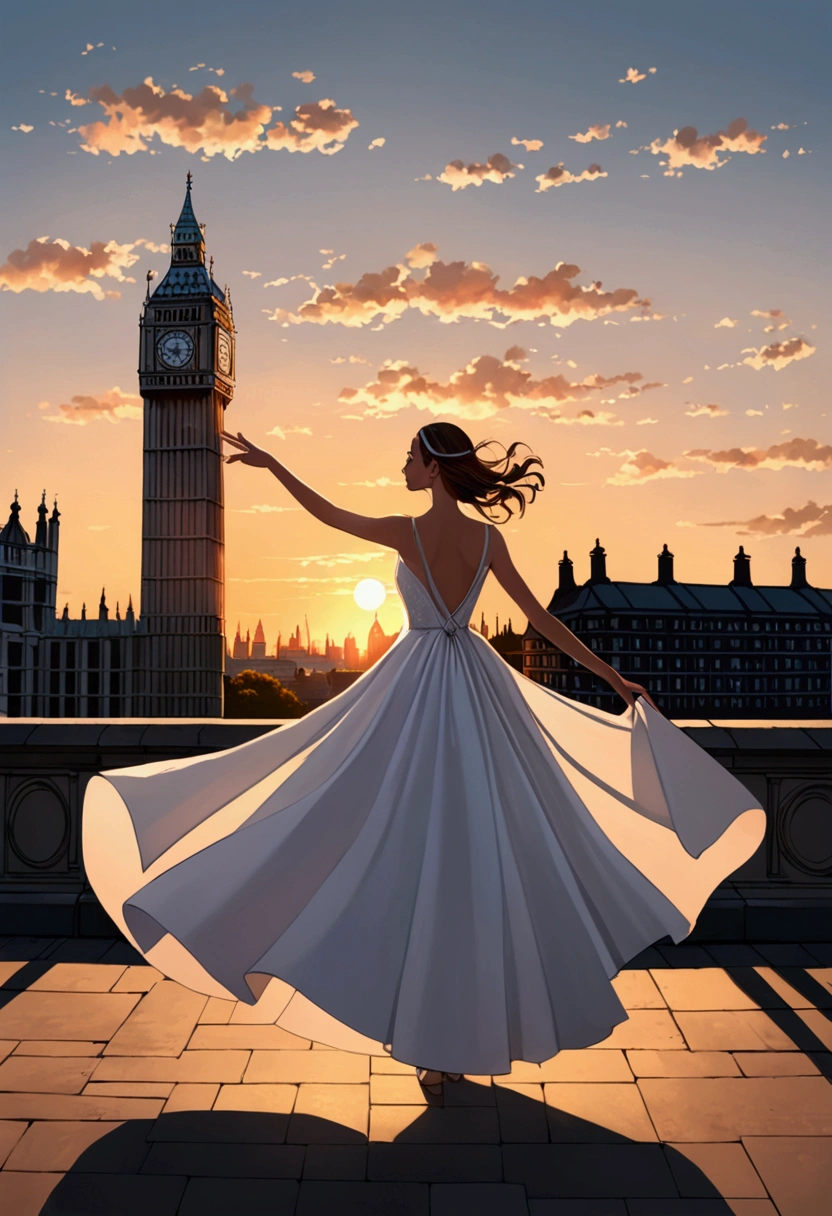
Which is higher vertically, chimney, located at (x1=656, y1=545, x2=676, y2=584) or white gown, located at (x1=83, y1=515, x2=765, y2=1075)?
chimney, located at (x1=656, y1=545, x2=676, y2=584)

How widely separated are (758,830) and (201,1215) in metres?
2.35

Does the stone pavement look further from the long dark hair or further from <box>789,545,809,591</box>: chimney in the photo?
<box>789,545,809,591</box>: chimney

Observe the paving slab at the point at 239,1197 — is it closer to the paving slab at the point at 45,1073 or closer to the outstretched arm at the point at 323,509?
the paving slab at the point at 45,1073

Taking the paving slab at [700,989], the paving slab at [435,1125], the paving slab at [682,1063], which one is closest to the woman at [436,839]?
the paving slab at [435,1125]

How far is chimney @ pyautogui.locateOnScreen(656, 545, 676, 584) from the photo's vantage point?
77.4m

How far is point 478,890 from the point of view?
2.94 m

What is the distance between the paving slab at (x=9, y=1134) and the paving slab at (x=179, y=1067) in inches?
13.9

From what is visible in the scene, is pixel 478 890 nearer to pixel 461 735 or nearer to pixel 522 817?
pixel 522 817

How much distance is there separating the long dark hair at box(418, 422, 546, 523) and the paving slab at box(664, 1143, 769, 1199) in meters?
2.21

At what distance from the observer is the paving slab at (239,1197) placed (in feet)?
8.79

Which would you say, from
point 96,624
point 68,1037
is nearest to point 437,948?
point 68,1037

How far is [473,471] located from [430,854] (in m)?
1.40

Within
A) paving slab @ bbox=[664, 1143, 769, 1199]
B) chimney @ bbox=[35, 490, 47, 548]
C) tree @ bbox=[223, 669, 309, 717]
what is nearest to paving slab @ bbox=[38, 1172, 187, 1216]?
paving slab @ bbox=[664, 1143, 769, 1199]

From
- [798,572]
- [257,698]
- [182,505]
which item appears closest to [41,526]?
[182,505]
